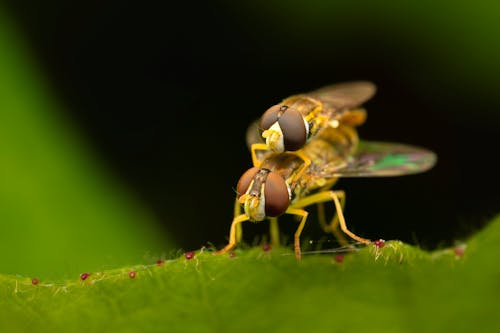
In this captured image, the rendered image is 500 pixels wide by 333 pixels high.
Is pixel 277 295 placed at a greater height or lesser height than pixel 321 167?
greater

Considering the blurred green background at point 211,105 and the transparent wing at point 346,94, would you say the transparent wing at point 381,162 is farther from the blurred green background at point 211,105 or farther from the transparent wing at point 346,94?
the blurred green background at point 211,105

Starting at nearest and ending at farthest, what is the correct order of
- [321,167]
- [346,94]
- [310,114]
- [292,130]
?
1. [292,130]
2. [310,114]
3. [321,167]
4. [346,94]

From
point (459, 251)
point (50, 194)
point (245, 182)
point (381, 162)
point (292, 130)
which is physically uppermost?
point (292, 130)

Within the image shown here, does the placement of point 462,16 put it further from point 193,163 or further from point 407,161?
point 193,163

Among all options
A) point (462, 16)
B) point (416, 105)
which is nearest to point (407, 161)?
point (416, 105)

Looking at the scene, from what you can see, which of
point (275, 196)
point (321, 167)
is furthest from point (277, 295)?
point (321, 167)

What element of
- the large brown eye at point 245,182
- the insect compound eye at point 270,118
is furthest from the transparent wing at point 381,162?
the large brown eye at point 245,182

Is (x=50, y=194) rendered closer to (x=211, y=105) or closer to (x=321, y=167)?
(x=211, y=105)

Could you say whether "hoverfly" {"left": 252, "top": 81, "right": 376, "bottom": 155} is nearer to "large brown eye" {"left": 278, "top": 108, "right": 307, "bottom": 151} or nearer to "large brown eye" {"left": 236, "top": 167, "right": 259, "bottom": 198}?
"large brown eye" {"left": 278, "top": 108, "right": 307, "bottom": 151}
